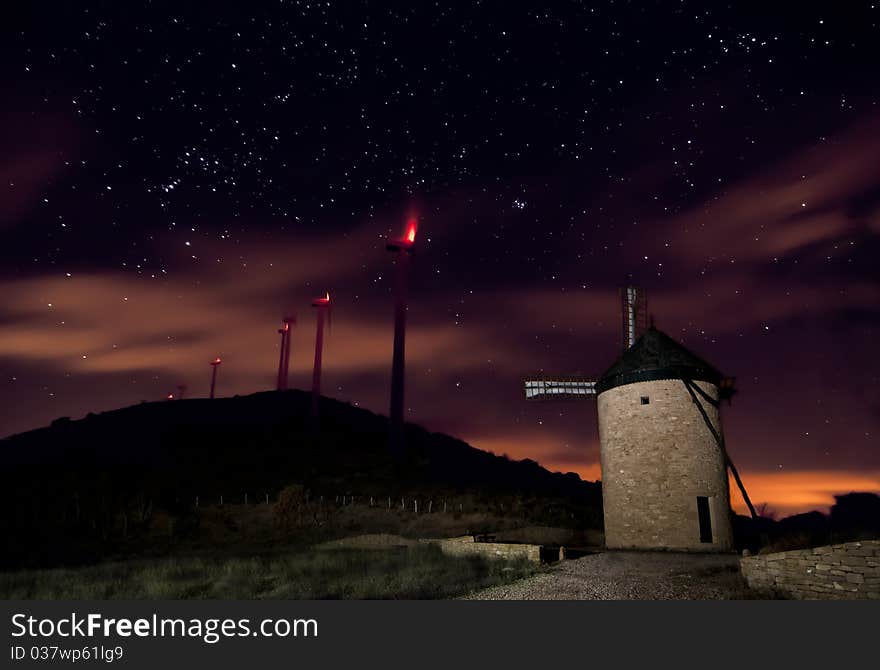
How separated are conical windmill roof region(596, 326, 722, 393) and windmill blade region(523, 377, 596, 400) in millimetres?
6817

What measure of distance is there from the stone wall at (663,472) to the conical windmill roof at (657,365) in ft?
0.98

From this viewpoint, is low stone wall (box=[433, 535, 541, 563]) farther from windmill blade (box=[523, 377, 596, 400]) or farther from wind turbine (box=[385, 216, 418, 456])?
wind turbine (box=[385, 216, 418, 456])

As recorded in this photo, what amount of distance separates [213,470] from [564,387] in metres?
48.6

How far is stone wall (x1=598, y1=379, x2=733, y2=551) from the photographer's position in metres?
20.5

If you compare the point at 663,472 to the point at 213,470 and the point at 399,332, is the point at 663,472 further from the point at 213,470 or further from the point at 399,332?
the point at 213,470

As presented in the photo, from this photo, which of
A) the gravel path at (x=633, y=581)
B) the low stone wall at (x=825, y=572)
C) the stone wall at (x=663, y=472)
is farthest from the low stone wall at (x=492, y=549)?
the low stone wall at (x=825, y=572)

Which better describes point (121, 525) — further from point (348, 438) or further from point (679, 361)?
point (348, 438)

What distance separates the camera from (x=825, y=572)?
437 inches

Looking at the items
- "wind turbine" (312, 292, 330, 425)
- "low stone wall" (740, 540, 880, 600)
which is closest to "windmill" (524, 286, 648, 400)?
"low stone wall" (740, 540, 880, 600)

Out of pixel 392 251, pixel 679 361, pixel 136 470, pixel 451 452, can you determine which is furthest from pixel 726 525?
pixel 451 452

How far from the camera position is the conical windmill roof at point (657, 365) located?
2177cm

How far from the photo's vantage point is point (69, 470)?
6216cm

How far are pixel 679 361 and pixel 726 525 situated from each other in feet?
19.2

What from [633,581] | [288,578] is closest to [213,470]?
[288,578]
